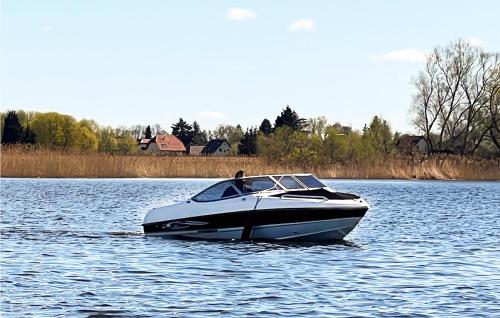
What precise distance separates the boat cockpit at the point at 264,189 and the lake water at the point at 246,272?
1.41m

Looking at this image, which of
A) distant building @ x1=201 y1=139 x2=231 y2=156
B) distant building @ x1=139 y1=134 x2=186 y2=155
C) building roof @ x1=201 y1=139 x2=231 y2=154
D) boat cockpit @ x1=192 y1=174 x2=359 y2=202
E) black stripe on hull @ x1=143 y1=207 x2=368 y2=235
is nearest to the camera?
black stripe on hull @ x1=143 y1=207 x2=368 y2=235

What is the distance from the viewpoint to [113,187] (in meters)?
64.2

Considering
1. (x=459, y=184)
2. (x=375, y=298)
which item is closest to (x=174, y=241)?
(x=375, y=298)

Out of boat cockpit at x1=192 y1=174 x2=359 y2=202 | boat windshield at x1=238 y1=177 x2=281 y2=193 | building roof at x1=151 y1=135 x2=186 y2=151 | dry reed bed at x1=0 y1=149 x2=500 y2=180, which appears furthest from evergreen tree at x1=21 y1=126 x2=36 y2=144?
boat windshield at x1=238 y1=177 x2=281 y2=193

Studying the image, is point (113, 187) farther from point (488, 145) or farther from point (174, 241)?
point (488, 145)

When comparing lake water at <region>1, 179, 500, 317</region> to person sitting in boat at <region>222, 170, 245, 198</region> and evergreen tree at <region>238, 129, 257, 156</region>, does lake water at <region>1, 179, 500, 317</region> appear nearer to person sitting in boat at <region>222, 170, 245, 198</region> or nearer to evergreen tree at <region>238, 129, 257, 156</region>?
person sitting in boat at <region>222, 170, 245, 198</region>

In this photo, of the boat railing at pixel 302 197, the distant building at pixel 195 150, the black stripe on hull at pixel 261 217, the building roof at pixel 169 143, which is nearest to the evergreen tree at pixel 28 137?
the building roof at pixel 169 143

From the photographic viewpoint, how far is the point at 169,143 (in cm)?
18375

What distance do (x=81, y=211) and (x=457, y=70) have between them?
204ft

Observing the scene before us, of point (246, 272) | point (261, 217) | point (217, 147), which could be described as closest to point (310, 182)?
point (261, 217)

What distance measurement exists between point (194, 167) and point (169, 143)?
11661cm

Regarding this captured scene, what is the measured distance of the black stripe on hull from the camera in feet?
83.1

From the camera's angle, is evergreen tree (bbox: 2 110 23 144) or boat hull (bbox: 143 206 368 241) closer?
boat hull (bbox: 143 206 368 241)

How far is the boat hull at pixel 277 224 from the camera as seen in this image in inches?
999
